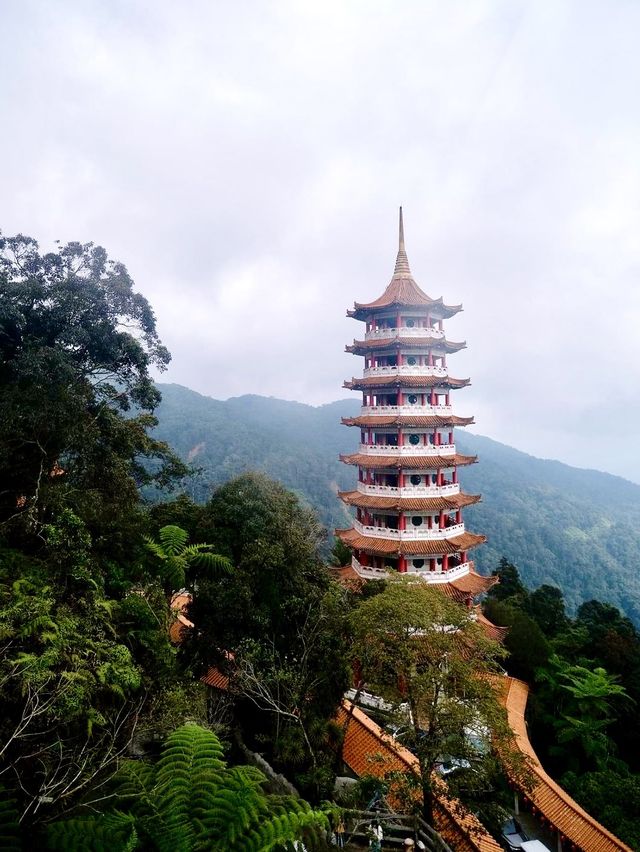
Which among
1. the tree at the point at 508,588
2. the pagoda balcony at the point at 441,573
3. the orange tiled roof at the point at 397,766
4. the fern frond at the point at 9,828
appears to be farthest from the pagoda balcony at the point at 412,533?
the fern frond at the point at 9,828

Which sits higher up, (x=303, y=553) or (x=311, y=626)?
(x=303, y=553)

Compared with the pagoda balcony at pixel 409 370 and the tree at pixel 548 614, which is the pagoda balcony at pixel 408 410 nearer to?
the pagoda balcony at pixel 409 370

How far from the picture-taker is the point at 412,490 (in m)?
20.9

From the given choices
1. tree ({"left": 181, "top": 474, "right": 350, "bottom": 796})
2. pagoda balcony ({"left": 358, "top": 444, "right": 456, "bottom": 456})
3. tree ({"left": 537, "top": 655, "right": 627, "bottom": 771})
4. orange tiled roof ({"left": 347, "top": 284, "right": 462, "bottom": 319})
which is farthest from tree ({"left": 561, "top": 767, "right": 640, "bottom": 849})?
orange tiled roof ({"left": 347, "top": 284, "right": 462, "bottom": 319})

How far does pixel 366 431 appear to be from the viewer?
23.1 metres

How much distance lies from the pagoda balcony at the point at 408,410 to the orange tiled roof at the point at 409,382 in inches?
37.0

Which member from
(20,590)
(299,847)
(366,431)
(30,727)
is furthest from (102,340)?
(366,431)

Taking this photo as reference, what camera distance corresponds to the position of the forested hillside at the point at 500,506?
91500 millimetres

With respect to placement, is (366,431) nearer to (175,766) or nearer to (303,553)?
(303,553)

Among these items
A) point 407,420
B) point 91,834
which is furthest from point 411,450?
point 91,834

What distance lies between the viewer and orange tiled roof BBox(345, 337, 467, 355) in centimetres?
2166

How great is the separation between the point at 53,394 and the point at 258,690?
8826mm

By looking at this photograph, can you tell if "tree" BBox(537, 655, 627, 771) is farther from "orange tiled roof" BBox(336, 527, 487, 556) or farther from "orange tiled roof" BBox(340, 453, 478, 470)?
"orange tiled roof" BBox(340, 453, 478, 470)

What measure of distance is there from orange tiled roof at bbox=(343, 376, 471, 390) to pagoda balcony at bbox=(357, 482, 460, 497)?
14.7ft
